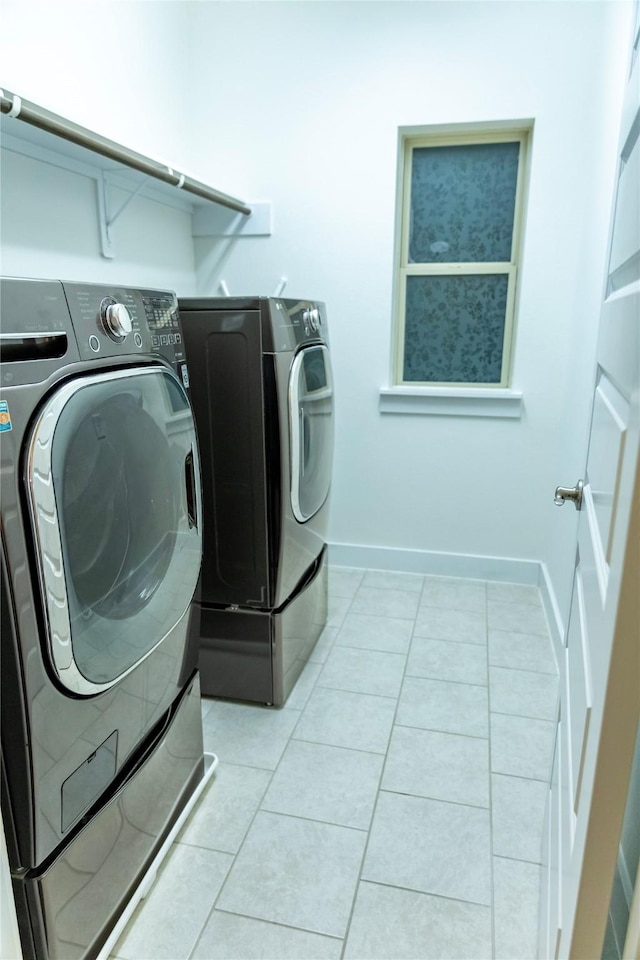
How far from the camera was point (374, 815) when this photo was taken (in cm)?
157

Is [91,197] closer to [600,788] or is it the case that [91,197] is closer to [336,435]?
[336,435]

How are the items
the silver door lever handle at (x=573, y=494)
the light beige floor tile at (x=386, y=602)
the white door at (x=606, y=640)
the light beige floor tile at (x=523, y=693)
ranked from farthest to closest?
the light beige floor tile at (x=386, y=602), the light beige floor tile at (x=523, y=693), the silver door lever handle at (x=573, y=494), the white door at (x=606, y=640)

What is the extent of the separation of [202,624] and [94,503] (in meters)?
1.07

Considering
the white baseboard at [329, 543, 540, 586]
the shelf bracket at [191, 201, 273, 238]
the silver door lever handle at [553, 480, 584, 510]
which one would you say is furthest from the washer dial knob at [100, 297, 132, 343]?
the white baseboard at [329, 543, 540, 586]

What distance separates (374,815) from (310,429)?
113cm

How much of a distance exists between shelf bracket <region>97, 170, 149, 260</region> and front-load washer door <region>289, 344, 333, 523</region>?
2.92 ft

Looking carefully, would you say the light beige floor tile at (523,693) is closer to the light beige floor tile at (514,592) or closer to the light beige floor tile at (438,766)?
the light beige floor tile at (438,766)

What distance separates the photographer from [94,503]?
1.02 meters

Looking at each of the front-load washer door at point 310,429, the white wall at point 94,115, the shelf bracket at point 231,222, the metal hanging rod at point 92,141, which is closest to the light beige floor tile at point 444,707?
the front-load washer door at point 310,429

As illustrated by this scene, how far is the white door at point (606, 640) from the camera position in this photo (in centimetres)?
61

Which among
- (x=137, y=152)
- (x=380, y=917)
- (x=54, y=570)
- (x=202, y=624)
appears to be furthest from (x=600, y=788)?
(x=137, y=152)

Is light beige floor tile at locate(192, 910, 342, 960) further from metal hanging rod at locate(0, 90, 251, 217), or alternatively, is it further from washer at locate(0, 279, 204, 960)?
metal hanging rod at locate(0, 90, 251, 217)

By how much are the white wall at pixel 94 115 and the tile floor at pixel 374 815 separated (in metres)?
1.63

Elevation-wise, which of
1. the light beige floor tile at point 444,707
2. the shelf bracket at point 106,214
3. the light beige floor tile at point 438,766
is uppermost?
the shelf bracket at point 106,214
